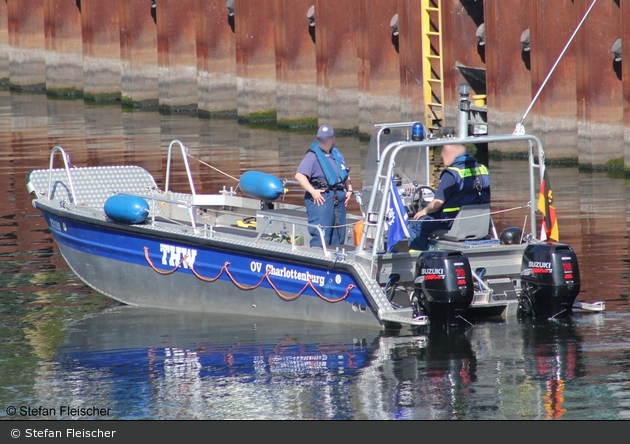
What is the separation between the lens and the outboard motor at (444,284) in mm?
8023

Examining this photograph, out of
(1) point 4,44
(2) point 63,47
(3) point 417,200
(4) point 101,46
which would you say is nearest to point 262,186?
(3) point 417,200

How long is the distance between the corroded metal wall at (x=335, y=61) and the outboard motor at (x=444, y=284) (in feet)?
26.8

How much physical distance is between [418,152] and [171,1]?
17.4 metres

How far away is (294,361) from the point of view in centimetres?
789

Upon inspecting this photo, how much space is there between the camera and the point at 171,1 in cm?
2591

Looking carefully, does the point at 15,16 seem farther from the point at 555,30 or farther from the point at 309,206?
the point at 309,206

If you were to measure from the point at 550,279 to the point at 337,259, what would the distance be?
1673mm

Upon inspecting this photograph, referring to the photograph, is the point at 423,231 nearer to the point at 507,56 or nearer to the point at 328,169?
the point at 328,169

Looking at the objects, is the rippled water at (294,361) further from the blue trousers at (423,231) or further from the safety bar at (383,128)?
the safety bar at (383,128)

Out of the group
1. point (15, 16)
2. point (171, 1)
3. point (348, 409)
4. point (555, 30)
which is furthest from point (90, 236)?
point (15, 16)

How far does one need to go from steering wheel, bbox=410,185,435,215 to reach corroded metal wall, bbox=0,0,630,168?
698 centimetres

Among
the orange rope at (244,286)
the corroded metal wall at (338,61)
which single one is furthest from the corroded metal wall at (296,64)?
the orange rope at (244,286)

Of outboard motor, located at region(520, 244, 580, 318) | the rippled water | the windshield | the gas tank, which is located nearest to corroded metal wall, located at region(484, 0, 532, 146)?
the rippled water

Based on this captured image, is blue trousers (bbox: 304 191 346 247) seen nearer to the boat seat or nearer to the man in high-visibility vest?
the man in high-visibility vest
